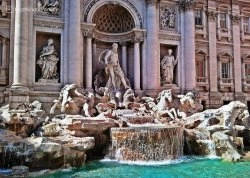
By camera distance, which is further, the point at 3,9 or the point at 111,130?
the point at 3,9

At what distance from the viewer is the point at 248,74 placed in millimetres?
21062

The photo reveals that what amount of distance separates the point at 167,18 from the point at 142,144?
31.6 feet

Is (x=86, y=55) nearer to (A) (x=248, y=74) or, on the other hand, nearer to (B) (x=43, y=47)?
(B) (x=43, y=47)

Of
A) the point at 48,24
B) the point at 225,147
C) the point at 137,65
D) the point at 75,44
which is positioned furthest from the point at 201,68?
the point at 48,24

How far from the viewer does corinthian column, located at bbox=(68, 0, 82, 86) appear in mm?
15258

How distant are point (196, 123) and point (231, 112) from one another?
1666mm

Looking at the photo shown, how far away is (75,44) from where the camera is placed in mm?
15406

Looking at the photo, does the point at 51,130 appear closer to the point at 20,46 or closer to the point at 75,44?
the point at 20,46

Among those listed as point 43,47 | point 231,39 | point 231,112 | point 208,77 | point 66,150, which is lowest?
point 66,150

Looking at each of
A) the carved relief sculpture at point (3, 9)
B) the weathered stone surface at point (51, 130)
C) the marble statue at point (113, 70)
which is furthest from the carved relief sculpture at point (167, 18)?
the weathered stone surface at point (51, 130)

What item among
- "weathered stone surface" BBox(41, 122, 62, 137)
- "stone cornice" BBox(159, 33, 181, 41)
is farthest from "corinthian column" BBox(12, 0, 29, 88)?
"stone cornice" BBox(159, 33, 181, 41)

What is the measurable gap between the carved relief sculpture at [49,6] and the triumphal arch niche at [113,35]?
1519mm

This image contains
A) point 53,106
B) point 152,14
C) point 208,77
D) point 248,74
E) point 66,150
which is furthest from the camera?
point 248,74

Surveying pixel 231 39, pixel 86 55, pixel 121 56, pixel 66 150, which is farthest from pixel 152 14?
pixel 66 150
